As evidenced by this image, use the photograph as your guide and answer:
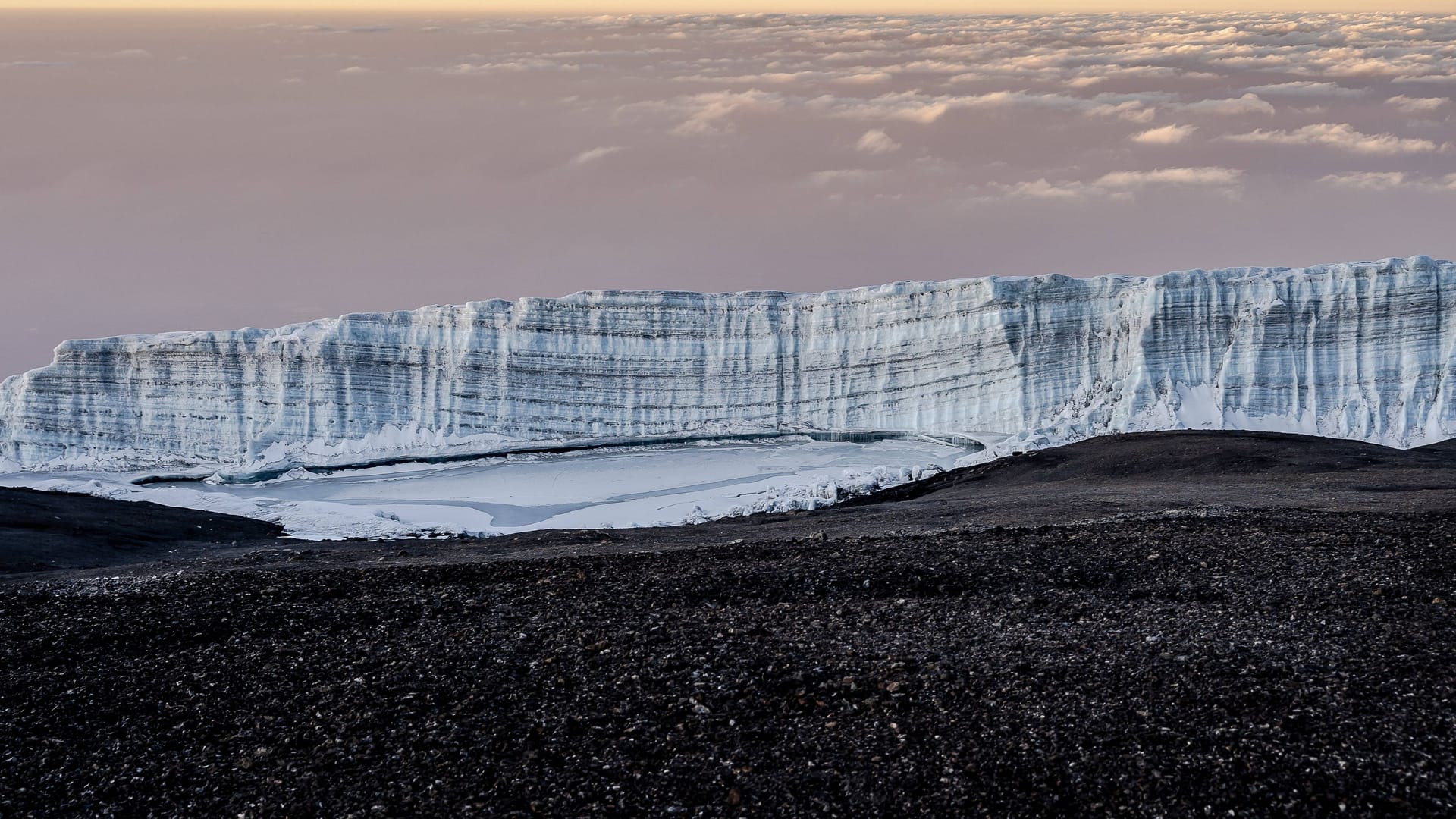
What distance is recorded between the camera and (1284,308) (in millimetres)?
34344

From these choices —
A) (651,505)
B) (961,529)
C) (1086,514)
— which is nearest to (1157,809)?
(961,529)

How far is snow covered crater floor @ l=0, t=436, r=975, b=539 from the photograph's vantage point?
1113 inches

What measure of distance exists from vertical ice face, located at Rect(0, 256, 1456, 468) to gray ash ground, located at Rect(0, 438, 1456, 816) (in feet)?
67.1

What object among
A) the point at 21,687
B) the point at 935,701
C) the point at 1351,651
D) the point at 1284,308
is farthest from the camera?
the point at 1284,308

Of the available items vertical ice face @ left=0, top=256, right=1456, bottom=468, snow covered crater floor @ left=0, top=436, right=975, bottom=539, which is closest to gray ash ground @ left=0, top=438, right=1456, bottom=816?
snow covered crater floor @ left=0, top=436, right=975, bottom=539

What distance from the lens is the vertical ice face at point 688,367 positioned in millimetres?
34562

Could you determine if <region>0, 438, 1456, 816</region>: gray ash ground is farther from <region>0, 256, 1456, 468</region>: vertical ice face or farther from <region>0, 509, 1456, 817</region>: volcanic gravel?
<region>0, 256, 1456, 468</region>: vertical ice face

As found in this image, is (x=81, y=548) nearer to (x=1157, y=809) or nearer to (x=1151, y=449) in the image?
(x=1157, y=809)

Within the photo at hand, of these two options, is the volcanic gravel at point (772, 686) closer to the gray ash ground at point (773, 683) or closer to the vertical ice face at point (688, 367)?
the gray ash ground at point (773, 683)

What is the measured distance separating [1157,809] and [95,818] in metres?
7.24

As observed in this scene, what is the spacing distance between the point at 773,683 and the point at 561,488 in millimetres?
22999

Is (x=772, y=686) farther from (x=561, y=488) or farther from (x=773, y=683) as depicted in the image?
(x=561, y=488)

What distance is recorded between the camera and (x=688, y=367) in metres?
37.6

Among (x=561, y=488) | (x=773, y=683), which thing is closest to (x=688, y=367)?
(x=561, y=488)
